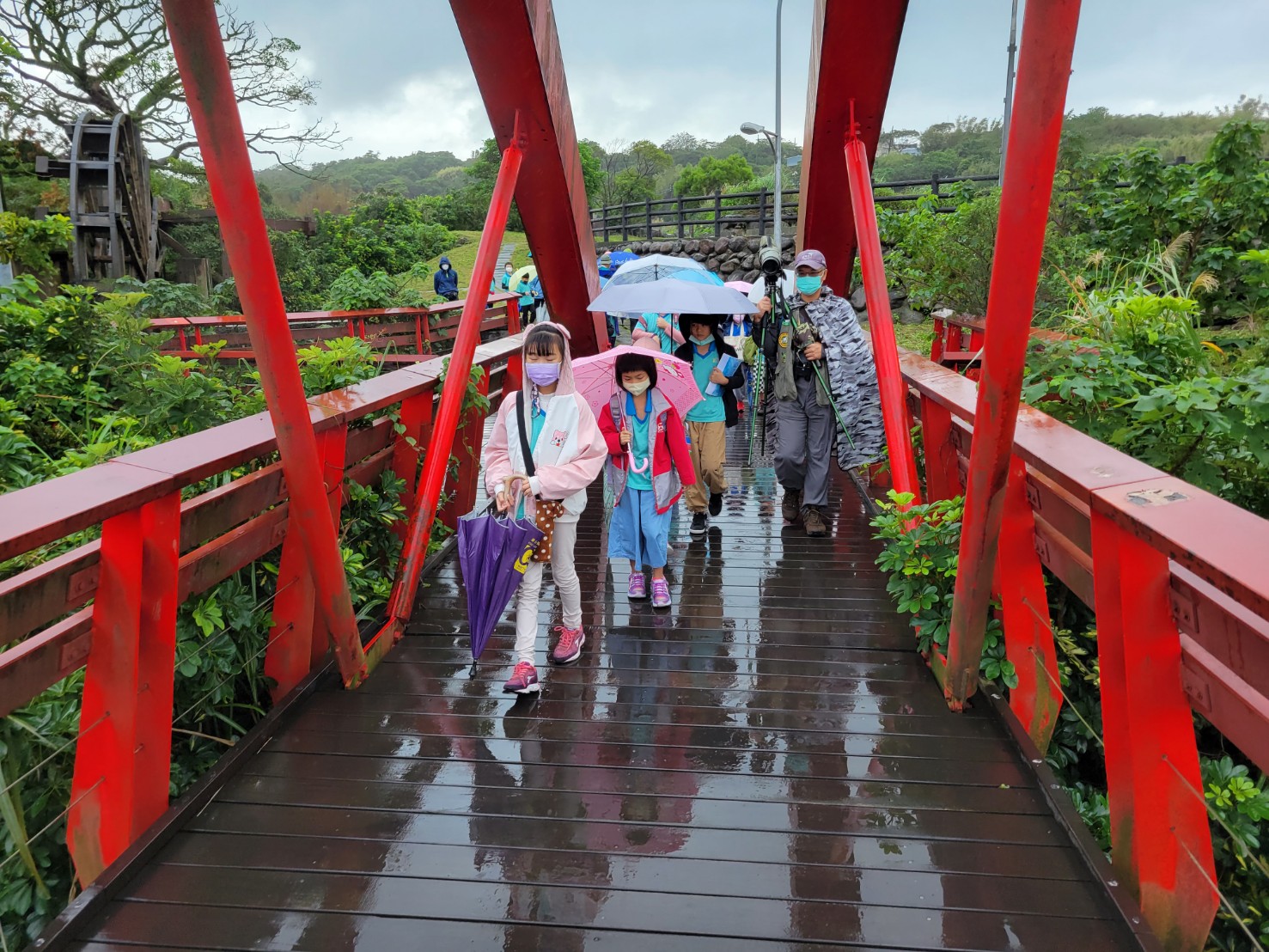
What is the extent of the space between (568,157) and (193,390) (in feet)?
9.16

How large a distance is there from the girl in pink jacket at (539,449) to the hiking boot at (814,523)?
2.10 metres

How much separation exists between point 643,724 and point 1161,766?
159cm

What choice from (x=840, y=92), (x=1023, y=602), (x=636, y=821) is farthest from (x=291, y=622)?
(x=840, y=92)

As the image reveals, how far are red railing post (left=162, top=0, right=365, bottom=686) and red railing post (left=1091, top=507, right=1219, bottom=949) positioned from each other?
225 centimetres

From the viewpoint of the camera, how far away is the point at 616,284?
600 cm

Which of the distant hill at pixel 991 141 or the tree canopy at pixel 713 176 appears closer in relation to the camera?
the distant hill at pixel 991 141

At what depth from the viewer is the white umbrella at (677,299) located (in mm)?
4906

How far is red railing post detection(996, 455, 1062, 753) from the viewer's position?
271 cm

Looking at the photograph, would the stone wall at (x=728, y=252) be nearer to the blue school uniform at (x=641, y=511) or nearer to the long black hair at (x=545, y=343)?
the blue school uniform at (x=641, y=511)

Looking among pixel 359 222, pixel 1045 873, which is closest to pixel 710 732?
pixel 1045 873

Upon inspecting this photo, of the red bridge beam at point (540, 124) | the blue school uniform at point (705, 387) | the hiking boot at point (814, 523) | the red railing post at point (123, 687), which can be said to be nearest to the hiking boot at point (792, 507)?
the hiking boot at point (814, 523)

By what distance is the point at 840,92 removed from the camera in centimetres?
502

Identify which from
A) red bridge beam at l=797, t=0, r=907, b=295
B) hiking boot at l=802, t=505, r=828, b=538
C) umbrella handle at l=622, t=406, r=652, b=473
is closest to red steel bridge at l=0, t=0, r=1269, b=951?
umbrella handle at l=622, t=406, r=652, b=473

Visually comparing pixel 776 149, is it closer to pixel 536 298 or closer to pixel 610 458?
pixel 536 298
